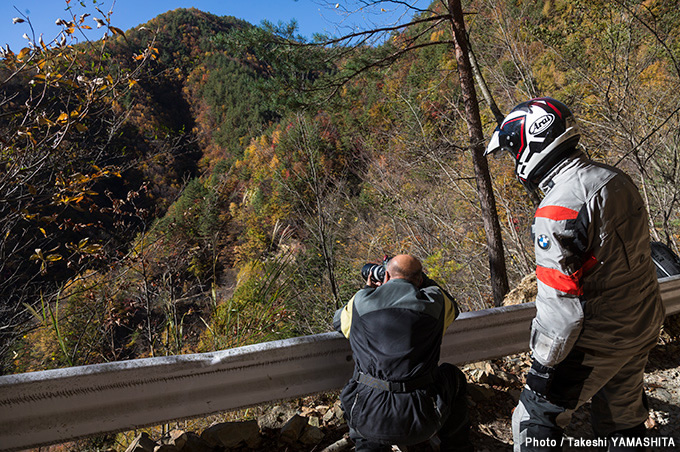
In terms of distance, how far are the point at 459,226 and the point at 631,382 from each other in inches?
341

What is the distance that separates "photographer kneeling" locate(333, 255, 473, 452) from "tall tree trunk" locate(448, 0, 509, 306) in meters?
3.15

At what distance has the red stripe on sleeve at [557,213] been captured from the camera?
1.51 meters

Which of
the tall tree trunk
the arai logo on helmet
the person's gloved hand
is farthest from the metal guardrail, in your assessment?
the tall tree trunk

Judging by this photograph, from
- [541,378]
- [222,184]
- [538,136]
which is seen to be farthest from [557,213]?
[222,184]

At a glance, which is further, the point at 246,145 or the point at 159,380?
the point at 246,145

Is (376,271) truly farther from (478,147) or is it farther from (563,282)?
(478,147)

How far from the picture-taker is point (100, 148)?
14.2ft

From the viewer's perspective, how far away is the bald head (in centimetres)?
206

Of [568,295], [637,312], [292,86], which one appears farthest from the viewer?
[292,86]

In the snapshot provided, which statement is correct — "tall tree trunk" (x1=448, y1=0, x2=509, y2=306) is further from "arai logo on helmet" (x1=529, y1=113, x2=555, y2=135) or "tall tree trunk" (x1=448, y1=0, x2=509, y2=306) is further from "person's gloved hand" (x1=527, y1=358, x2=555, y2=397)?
"person's gloved hand" (x1=527, y1=358, x2=555, y2=397)

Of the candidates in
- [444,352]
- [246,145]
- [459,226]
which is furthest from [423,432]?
[246,145]

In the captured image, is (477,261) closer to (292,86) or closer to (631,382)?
(292,86)

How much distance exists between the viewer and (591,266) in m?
1.55

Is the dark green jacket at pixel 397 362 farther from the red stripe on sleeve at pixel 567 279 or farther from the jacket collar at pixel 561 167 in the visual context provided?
the jacket collar at pixel 561 167
